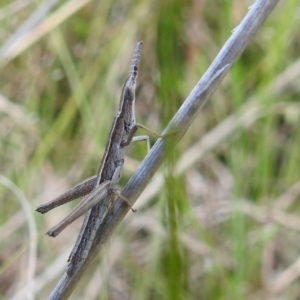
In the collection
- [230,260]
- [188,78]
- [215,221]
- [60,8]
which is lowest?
[230,260]

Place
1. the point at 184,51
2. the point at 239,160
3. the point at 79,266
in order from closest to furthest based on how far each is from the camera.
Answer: the point at 79,266 → the point at 239,160 → the point at 184,51

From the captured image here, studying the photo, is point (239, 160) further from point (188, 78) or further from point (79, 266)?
point (79, 266)

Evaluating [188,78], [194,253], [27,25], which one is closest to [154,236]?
[194,253]

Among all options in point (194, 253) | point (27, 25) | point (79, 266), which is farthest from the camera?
point (27, 25)

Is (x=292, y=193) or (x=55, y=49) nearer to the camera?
(x=292, y=193)

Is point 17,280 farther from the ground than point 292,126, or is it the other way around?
point 17,280

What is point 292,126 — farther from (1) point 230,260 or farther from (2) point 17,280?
(2) point 17,280
